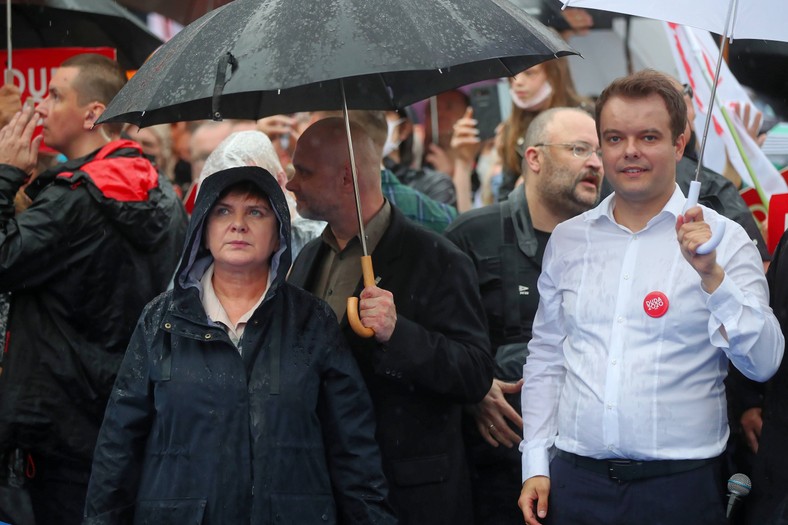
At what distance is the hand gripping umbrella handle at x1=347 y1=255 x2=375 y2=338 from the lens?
13.8ft

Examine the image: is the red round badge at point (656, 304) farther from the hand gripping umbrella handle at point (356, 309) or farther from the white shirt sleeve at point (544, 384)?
the hand gripping umbrella handle at point (356, 309)

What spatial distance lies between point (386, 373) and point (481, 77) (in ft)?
4.17

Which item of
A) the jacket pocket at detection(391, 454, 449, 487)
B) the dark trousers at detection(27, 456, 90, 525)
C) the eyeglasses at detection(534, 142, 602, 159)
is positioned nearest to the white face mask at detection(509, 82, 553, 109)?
the eyeglasses at detection(534, 142, 602, 159)

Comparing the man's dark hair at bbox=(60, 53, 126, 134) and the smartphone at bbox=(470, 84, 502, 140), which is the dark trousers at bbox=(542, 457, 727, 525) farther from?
the smartphone at bbox=(470, 84, 502, 140)

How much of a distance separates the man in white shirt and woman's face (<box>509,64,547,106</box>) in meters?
3.27

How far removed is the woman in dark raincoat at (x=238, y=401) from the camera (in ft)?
13.2

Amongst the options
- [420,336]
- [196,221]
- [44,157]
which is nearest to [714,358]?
[420,336]

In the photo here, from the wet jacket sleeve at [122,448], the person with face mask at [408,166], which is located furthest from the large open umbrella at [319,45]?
the person with face mask at [408,166]

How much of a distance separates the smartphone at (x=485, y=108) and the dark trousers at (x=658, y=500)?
186 inches

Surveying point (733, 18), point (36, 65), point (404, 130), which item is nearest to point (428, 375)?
point (733, 18)

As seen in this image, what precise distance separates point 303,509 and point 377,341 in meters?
0.70

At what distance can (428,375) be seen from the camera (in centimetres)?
443

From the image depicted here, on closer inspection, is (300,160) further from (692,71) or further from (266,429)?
(692,71)

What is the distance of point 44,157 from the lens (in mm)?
6797
